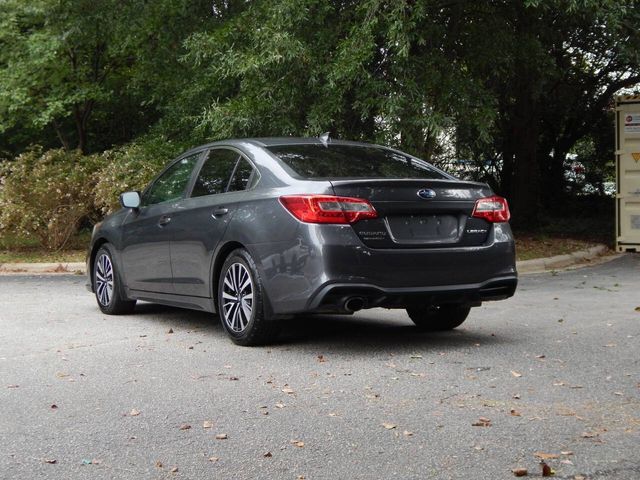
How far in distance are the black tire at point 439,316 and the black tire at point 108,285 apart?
2965mm

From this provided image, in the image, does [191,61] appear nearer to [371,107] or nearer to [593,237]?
[371,107]

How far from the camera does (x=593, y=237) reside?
19297mm

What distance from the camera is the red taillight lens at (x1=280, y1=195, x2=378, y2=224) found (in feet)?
22.0

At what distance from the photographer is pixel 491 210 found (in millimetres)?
7309

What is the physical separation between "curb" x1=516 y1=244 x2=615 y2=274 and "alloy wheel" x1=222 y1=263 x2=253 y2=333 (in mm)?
7224

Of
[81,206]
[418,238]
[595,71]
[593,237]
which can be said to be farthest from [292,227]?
[595,71]

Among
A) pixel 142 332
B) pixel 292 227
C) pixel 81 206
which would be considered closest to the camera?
pixel 292 227

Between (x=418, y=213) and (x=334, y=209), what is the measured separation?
664 millimetres

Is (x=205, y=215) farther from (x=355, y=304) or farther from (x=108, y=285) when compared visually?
(x=108, y=285)

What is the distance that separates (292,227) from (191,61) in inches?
421

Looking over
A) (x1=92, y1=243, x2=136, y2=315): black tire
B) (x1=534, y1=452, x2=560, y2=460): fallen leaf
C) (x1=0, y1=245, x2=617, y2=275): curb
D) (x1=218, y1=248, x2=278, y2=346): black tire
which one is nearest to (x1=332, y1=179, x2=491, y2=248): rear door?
(x1=218, y1=248, x2=278, y2=346): black tire

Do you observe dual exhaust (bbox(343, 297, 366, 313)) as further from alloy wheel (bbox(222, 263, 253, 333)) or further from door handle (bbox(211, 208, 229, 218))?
door handle (bbox(211, 208, 229, 218))

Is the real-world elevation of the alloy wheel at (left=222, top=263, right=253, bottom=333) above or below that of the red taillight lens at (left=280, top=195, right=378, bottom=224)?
below

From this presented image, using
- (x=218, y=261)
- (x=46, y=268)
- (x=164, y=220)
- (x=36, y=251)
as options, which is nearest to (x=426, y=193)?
(x=218, y=261)
